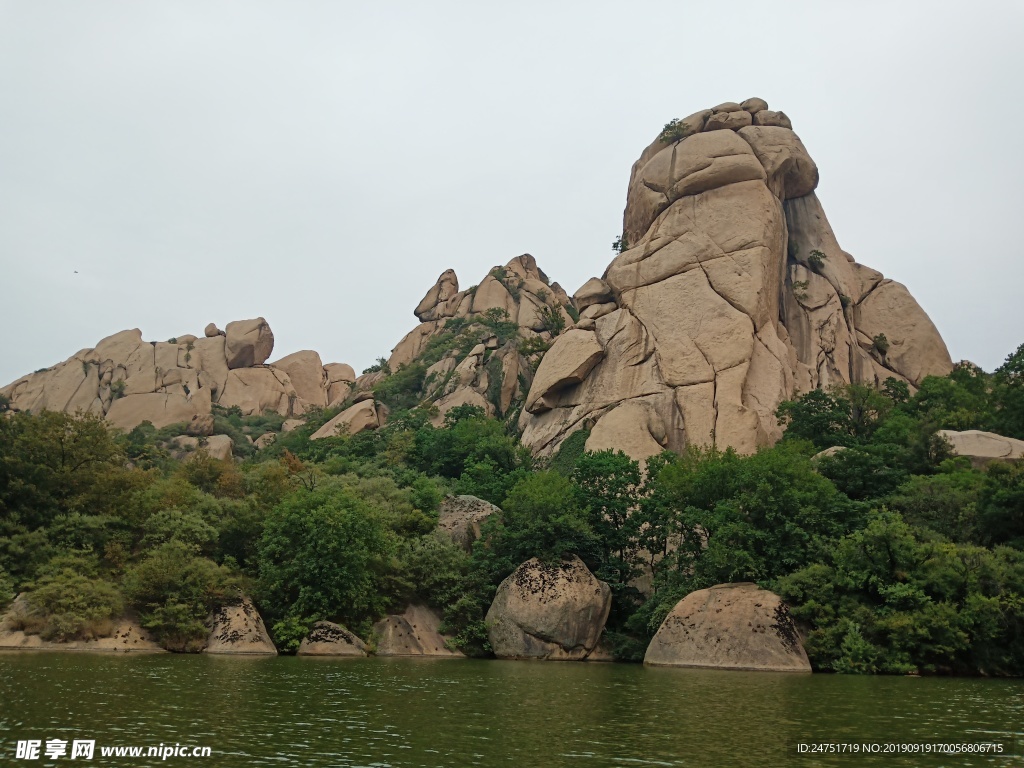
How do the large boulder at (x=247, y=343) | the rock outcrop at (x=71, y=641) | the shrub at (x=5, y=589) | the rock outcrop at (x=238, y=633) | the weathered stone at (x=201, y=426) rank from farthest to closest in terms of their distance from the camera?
the large boulder at (x=247, y=343), the weathered stone at (x=201, y=426), the rock outcrop at (x=238, y=633), the shrub at (x=5, y=589), the rock outcrop at (x=71, y=641)

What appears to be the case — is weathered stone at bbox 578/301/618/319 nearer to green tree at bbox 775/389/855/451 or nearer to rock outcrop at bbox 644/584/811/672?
green tree at bbox 775/389/855/451

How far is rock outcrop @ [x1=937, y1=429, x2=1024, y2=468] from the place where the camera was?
1355 inches

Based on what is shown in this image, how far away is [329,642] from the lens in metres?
30.3

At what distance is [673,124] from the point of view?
5541 centimetres

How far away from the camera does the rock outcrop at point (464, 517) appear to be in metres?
37.1

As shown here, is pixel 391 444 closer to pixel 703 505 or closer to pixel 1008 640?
pixel 703 505

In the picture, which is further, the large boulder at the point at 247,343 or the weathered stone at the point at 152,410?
the large boulder at the point at 247,343

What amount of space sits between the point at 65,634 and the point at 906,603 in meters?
26.8

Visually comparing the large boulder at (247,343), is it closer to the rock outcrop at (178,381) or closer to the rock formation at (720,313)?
the rock outcrop at (178,381)

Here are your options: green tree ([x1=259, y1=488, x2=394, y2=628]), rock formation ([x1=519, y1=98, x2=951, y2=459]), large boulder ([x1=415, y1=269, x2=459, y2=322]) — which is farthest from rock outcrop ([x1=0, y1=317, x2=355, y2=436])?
green tree ([x1=259, y1=488, x2=394, y2=628])

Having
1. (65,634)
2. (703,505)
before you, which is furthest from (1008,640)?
(65,634)

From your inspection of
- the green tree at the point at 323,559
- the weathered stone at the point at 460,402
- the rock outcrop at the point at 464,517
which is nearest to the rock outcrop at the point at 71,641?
the green tree at the point at 323,559

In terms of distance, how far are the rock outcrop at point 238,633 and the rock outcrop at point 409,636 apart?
3.86m

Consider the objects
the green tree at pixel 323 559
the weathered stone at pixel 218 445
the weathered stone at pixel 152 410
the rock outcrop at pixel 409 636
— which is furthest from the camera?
the weathered stone at pixel 152 410
